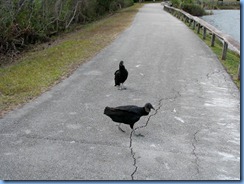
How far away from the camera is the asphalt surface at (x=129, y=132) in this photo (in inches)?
189

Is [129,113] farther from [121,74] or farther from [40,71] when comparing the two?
A: [40,71]

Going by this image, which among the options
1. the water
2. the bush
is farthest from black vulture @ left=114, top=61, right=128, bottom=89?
the bush

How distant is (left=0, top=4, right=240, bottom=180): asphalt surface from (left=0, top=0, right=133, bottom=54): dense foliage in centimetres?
577

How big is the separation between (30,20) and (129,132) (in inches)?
481

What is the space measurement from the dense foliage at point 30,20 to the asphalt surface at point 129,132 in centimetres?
577

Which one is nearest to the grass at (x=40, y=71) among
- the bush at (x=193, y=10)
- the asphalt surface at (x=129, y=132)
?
the asphalt surface at (x=129, y=132)

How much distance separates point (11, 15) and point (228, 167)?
39.4 ft

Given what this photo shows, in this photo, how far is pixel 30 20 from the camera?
16797 mm

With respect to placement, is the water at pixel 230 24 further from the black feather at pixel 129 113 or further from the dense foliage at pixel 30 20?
the dense foliage at pixel 30 20

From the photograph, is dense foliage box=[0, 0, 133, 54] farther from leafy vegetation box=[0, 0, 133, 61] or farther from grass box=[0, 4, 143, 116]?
grass box=[0, 4, 143, 116]

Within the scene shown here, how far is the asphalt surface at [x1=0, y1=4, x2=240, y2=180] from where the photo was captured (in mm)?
4789

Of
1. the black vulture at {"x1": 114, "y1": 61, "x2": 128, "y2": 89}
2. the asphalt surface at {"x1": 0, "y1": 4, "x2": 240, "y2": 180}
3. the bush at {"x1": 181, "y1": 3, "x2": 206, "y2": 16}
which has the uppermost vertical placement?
the black vulture at {"x1": 114, "y1": 61, "x2": 128, "y2": 89}

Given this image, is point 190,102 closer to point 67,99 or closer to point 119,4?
point 67,99

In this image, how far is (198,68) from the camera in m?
11.0
